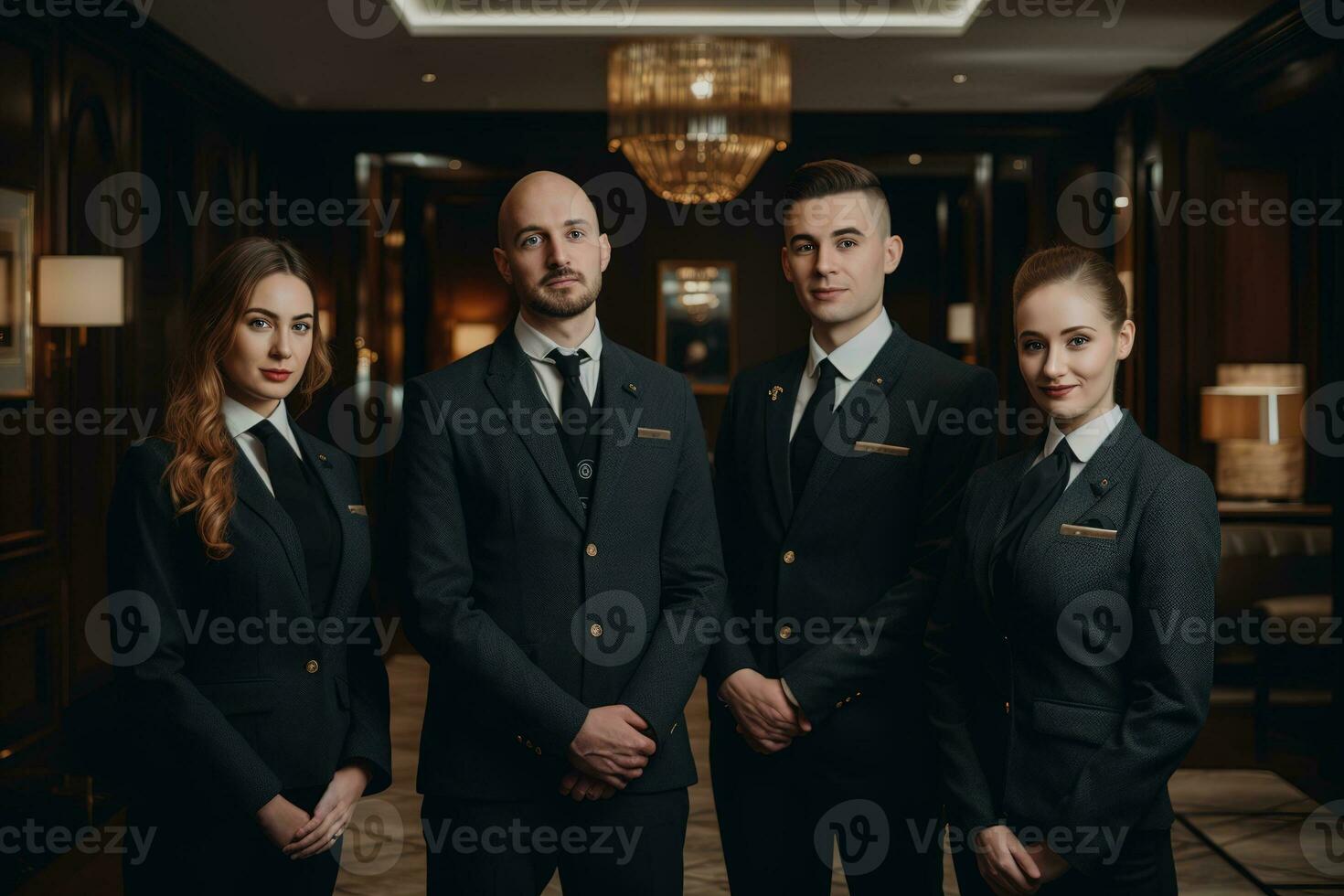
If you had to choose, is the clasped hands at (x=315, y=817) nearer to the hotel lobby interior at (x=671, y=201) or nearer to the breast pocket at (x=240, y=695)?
the breast pocket at (x=240, y=695)

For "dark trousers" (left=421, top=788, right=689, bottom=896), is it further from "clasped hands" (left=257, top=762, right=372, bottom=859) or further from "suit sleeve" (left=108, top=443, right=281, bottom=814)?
"suit sleeve" (left=108, top=443, right=281, bottom=814)

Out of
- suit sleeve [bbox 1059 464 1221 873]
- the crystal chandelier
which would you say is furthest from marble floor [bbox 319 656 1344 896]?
the crystal chandelier

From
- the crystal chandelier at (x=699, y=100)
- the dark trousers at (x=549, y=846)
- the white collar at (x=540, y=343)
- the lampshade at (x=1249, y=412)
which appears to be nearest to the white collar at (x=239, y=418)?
the white collar at (x=540, y=343)

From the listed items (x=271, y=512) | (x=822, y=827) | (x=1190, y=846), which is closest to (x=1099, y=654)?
(x=822, y=827)

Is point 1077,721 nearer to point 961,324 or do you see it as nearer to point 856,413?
point 856,413

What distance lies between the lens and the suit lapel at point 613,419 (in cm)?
212

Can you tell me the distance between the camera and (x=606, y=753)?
1995 mm

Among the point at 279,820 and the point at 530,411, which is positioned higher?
the point at 530,411

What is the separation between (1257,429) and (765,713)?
17.0ft

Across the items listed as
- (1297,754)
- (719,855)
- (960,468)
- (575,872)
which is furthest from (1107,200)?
(575,872)

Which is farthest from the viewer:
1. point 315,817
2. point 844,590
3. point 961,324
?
point 961,324

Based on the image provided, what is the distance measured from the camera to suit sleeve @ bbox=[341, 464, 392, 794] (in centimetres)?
203

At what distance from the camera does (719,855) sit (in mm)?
4004

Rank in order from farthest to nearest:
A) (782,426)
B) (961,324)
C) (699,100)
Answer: (961,324) < (699,100) < (782,426)
